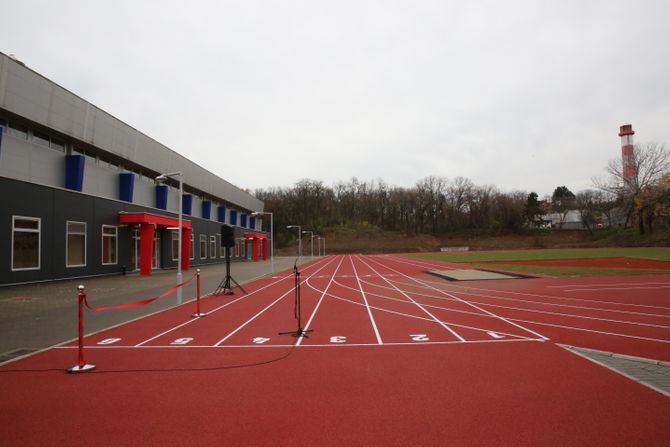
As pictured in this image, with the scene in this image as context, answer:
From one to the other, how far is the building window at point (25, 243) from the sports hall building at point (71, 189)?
5cm

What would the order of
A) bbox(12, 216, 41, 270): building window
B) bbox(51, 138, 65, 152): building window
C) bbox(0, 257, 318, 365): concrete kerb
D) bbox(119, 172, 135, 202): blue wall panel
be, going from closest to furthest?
bbox(0, 257, 318, 365): concrete kerb, bbox(12, 216, 41, 270): building window, bbox(51, 138, 65, 152): building window, bbox(119, 172, 135, 202): blue wall panel

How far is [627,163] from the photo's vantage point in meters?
72.1

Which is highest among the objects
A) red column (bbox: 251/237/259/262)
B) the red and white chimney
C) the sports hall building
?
the red and white chimney

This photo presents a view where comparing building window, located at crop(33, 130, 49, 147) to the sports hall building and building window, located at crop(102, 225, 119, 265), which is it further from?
building window, located at crop(102, 225, 119, 265)

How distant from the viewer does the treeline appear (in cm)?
11112

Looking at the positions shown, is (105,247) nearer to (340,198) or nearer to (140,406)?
(140,406)

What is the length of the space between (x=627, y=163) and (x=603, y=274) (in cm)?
6264

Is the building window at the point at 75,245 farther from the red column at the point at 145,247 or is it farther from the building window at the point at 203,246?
the building window at the point at 203,246

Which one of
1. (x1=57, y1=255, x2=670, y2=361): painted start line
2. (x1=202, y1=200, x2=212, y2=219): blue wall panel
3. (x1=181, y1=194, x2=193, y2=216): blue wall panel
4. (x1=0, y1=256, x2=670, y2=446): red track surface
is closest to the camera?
(x1=0, y1=256, x2=670, y2=446): red track surface

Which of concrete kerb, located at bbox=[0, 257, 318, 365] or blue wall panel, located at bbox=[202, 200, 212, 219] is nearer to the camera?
concrete kerb, located at bbox=[0, 257, 318, 365]

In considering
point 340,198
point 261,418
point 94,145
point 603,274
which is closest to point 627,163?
point 603,274

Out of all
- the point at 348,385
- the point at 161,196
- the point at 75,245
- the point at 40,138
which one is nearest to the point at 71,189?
the point at 40,138

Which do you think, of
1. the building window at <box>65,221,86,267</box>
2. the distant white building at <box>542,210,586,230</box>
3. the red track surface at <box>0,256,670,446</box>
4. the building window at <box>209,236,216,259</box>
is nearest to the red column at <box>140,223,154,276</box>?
the building window at <box>65,221,86,267</box>

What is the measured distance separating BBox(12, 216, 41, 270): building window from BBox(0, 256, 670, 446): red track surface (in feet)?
38.5
